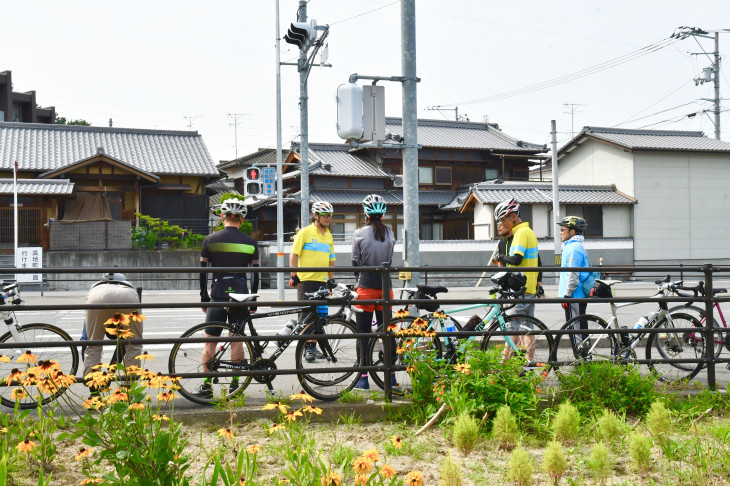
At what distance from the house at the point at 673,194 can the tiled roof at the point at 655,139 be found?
0.08 meters

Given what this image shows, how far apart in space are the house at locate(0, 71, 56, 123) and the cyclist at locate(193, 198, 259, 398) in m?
45.8

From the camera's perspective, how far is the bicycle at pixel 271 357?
5.78 meters

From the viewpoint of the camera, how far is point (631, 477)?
3924 millimetres

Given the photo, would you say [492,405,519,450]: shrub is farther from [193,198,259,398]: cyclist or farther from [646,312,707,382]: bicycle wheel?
[646,312,707,382]: bicycle wheel

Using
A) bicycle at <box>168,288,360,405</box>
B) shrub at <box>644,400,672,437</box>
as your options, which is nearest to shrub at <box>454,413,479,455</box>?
shrub at <box>644,400,672,437</box>

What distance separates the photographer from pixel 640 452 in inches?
154

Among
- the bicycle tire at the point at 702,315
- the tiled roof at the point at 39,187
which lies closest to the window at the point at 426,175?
the tiled roof at the point at 39,187

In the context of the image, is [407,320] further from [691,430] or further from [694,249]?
[694,249]

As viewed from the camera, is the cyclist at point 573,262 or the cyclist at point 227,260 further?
the cyclist at point 573,262

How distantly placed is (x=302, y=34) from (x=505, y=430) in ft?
44.7

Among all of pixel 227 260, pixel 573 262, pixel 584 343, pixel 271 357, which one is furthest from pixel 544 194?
pixel 271 357

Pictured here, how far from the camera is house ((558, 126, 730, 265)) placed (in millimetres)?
35719

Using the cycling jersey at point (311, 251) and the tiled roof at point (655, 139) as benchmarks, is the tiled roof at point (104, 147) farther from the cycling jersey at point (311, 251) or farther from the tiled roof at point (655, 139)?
the cycling jersey at point (311, 251)

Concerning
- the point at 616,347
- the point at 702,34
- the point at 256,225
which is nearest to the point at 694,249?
the point at 702,34
